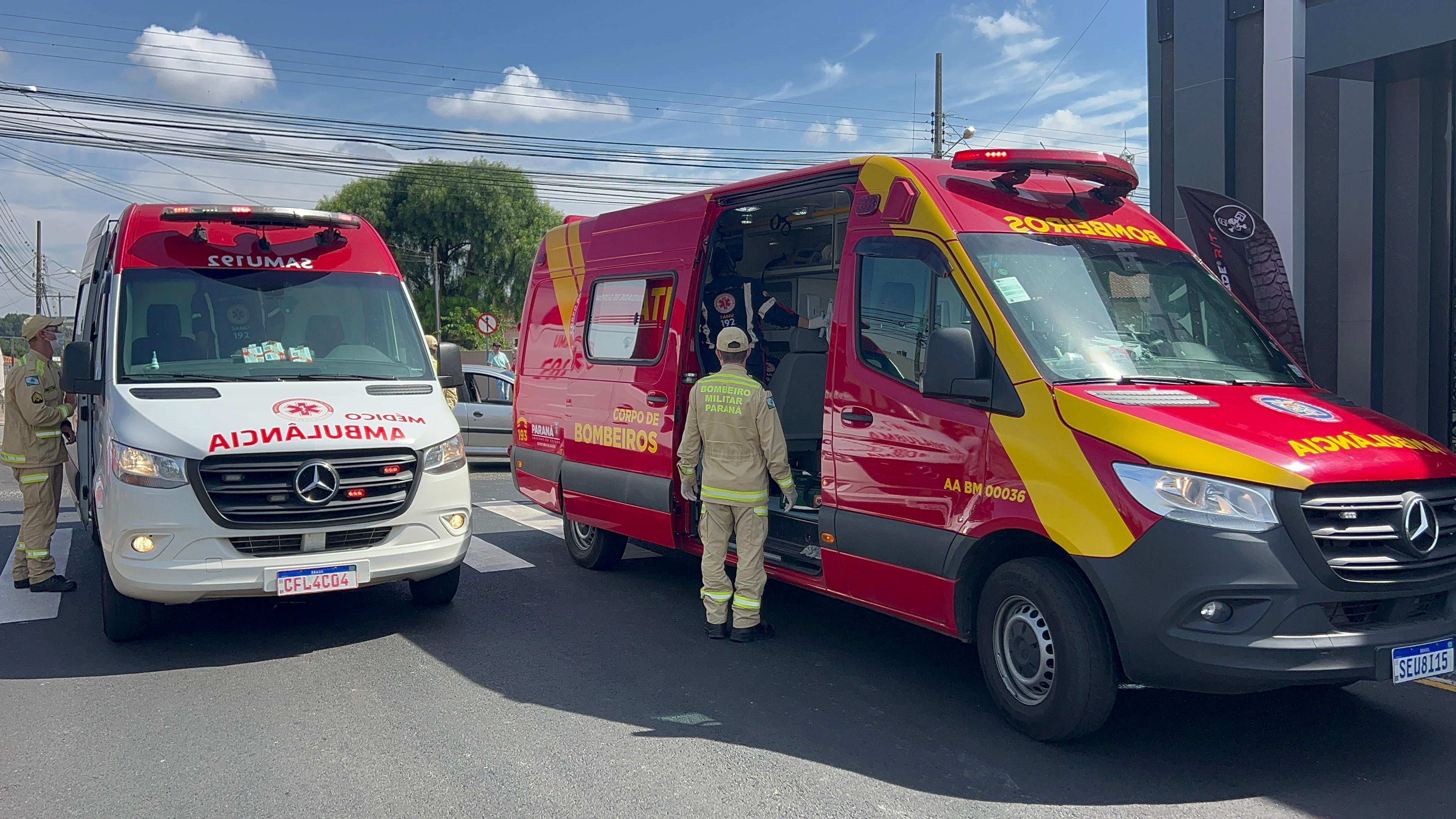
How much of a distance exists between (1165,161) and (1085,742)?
29.3ft

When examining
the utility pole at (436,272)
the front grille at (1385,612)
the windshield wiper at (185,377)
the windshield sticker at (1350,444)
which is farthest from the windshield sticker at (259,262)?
the utility pole at (436,272)

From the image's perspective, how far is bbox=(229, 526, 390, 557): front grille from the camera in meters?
5.71

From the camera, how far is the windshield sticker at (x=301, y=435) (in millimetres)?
5656

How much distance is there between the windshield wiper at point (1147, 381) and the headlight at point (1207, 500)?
571 millimetres

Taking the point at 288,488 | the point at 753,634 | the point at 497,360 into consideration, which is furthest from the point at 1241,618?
the point at 497,360

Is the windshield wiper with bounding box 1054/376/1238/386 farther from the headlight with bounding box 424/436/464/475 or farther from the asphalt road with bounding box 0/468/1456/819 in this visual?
the headlight with bounding box 424/436/464/475

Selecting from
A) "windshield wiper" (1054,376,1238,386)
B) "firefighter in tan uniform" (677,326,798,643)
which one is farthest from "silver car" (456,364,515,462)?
"windshield wiper" (1054,376,1238,386)

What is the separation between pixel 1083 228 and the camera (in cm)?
533

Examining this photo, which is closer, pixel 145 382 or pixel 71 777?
pixel 71 777

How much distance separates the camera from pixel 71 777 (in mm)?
4219

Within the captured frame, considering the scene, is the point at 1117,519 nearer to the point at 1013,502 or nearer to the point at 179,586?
the point at 1013,502

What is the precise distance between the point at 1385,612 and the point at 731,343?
3.42 metres

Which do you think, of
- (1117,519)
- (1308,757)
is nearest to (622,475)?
(1117,519)

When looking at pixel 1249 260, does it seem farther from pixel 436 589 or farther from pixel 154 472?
pixel 154 472
